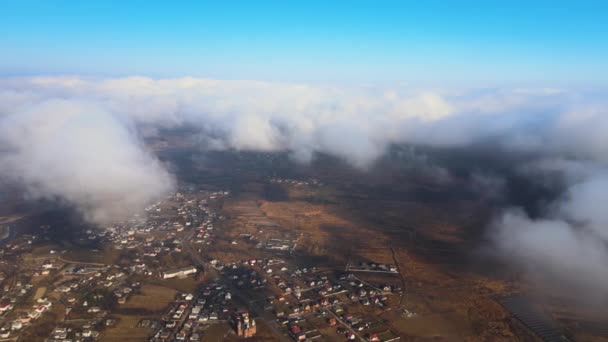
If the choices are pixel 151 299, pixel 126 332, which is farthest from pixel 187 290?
pixel 126 332

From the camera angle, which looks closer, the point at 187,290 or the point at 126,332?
the point at 126,332

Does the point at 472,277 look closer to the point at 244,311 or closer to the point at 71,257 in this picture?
the point at 244,311

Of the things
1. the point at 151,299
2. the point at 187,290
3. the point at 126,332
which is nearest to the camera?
the point at 126,332

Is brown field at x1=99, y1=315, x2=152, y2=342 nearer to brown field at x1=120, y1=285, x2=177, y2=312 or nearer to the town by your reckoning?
the town

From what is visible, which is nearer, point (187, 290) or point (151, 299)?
point (151, 299)

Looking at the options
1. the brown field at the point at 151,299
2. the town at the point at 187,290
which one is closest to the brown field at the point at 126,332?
the town at the point at 187,290

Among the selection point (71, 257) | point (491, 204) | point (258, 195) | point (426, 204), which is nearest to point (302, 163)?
point (258, 195)

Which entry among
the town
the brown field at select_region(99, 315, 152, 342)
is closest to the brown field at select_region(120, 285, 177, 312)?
the town

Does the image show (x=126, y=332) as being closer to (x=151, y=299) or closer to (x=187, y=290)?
(x=151, y=299)

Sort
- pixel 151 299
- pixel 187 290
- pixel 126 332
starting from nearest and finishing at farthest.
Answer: pixel 126 332 → pixel 151 299 → pixel 187 290

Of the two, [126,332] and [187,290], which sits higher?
[187,290]

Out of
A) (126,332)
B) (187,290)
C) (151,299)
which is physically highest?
(187,290)
